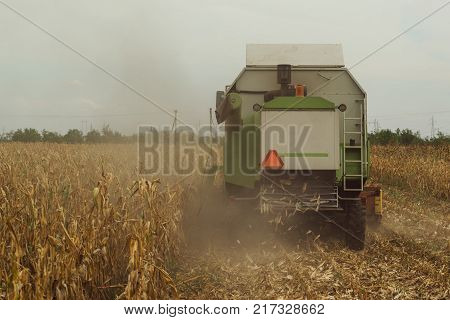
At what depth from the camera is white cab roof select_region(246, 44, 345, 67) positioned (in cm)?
742

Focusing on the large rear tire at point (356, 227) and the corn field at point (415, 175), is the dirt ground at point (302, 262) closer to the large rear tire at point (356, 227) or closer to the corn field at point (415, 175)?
the large rear tire at point (356, 227)

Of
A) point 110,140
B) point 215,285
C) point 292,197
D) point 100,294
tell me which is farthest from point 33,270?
point 110,140

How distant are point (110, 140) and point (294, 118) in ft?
25.6

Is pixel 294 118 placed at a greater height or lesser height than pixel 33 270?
greater

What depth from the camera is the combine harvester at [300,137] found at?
605 centimetres

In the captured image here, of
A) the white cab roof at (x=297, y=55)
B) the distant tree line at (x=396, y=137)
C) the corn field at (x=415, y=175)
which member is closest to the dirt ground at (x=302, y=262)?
the white cab roof at (x=297, y=55)

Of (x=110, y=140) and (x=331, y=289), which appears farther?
(x=110, y=140)

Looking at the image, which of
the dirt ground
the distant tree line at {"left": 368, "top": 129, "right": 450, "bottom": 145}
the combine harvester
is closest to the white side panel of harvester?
the combine harvester

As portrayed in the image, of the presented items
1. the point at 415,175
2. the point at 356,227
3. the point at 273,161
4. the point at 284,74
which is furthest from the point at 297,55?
the point at 415,175

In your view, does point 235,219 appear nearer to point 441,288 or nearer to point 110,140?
point 441,288

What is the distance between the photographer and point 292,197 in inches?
245

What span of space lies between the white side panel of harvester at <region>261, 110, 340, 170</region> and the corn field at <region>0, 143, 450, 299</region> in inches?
46.2

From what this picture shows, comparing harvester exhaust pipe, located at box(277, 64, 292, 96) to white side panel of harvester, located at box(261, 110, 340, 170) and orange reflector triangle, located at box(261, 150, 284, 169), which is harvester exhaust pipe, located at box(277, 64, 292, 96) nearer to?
white side panel of harvester, located at box(261, 110, 340, 170)

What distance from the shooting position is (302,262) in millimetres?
5621
